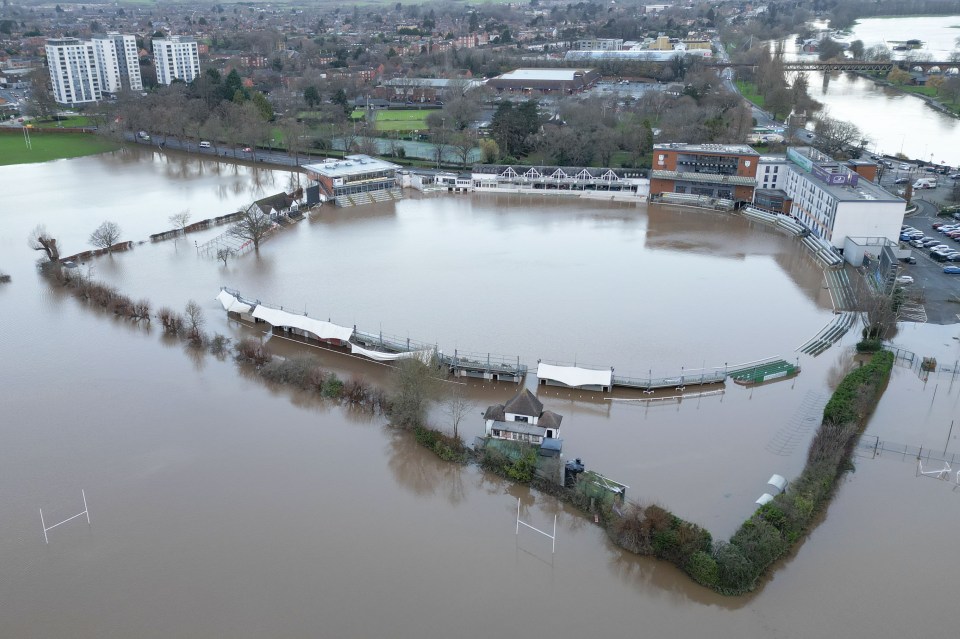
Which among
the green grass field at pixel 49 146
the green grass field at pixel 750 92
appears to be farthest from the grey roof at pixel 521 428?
the green grass field at pixel 750 92

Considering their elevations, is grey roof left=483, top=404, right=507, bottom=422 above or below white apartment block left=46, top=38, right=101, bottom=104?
below

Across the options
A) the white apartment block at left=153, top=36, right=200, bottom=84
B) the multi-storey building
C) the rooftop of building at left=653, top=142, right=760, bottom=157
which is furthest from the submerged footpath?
the white apartment block at left=153, top=36, right=200, bottom=84

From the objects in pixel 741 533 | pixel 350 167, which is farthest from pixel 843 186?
pixel 350 167

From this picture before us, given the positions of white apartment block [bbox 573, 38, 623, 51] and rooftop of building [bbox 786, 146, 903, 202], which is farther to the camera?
white apartment block [bbox 573, 38, 623, 51]

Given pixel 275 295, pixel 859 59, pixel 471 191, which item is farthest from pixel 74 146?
pixel 859 59

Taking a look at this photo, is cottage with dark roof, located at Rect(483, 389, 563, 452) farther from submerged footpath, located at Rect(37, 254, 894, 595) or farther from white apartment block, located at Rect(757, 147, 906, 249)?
white apartment block, located at Rect(757, 147, 906, 249)

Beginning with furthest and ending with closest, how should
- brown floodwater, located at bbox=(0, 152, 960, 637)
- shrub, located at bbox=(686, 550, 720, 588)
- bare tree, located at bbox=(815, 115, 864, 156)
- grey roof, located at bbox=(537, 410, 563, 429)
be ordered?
1. bare tree, located at bbox=(815, 115, 864, 156)
2. grey roof, located at bbox=(537, 410, 563, 429)
3. shrub, located at bbox=(686, 550, 720, 588)
4. brown floodwater, located at bbox=(0, 152, 960, 637)

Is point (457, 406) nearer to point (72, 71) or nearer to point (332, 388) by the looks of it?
point (332, 388)
